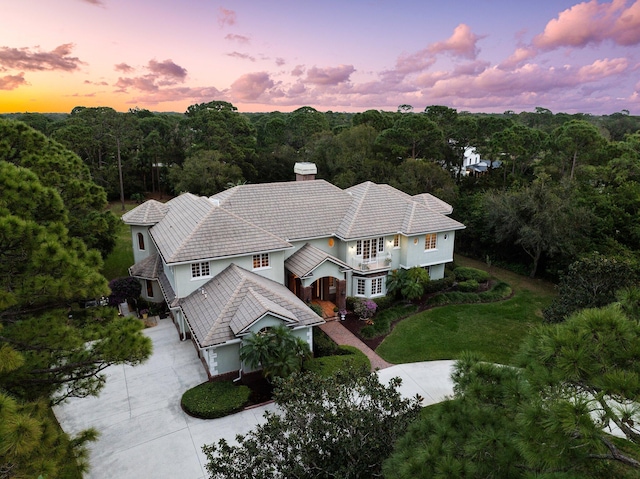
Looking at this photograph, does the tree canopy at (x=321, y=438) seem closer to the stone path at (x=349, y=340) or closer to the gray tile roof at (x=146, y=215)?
the stone path at (x=349, y=340)

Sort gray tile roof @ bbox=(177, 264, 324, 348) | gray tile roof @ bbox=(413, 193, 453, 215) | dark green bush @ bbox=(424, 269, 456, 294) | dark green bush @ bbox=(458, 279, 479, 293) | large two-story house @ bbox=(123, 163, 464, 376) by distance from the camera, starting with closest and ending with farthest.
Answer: gray tile roof @ bbox=(177, 264, 324, 348), large two-story house @ bbox=(123, 163, 464, 376), dark green bush @ bbox=(424, 269, 456, 294), dark green bush @ bbox=(458, 279, 479, 293), gray tile roof @ bbox=(413, 193, 453, 215)

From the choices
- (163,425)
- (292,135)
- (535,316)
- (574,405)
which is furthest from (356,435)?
(292,135)

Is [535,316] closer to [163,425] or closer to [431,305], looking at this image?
[431,305]

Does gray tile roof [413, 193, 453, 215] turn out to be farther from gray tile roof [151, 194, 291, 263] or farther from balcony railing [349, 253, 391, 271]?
gray tile roof [151, 194, 291, 263]

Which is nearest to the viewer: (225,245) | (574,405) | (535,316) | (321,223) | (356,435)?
(574,405)

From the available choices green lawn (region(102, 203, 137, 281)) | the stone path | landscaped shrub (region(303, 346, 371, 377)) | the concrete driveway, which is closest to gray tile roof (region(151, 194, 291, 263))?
the concrete driveway

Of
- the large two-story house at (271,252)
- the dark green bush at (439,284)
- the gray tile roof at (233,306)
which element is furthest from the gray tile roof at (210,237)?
the dark green bush at (439,284)
